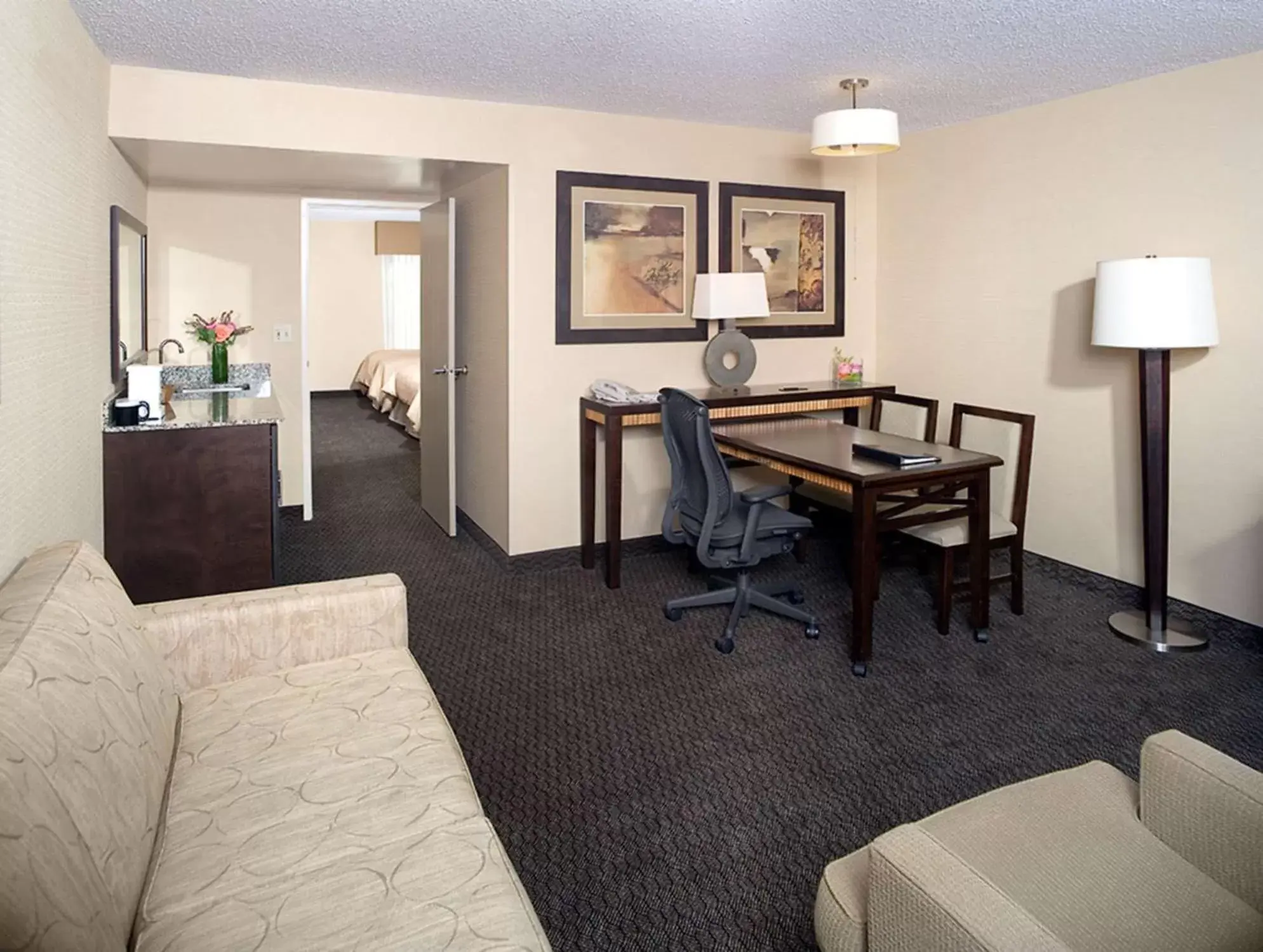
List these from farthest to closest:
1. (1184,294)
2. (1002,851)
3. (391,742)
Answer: (1184,294)
(391,742)
(1002,851)

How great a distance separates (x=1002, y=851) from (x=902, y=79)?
10.5 feet

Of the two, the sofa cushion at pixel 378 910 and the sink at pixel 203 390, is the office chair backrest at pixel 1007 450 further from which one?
the sink at pixel 203 390

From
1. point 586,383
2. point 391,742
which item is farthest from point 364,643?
point 586,383

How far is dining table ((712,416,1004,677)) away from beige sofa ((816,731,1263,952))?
1.50 metres

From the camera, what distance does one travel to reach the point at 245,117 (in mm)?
3703

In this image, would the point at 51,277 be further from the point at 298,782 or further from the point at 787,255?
the point at 787,255

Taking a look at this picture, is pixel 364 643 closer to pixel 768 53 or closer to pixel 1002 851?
pixel 1002 851

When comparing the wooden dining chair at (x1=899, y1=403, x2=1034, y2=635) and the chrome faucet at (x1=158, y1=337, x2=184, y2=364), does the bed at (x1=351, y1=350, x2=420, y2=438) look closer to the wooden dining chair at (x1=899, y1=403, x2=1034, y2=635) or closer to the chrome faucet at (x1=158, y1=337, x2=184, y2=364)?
the chrome faucet at (x1=158, y1=337, x2=184, y2=364)

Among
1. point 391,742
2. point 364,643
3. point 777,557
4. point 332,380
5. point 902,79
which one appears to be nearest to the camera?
point 391,742

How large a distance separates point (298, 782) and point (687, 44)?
273 cm

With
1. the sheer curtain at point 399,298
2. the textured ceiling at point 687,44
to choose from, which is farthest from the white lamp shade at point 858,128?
the sheer curtain at point 399,298

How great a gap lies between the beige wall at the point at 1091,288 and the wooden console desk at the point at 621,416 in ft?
2.13

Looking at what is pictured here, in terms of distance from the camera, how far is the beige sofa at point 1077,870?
1195 millimetres

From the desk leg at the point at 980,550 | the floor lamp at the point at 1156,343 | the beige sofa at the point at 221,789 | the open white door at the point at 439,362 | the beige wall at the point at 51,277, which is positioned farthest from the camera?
the open white door at the point at 439,362
